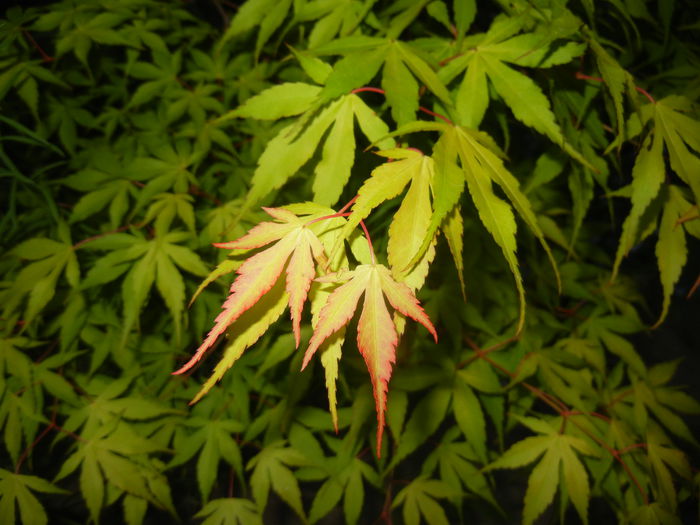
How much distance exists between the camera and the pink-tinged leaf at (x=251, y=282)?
1.36ft

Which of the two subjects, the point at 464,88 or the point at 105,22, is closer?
the point at 464,88

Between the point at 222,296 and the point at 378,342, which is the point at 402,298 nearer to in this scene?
the point at 378,342

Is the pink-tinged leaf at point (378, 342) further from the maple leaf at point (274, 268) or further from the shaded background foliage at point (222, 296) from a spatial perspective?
the shaded background foliage at point (222, 296)

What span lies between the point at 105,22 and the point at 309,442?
3.79 ft

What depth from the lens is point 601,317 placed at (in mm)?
1188

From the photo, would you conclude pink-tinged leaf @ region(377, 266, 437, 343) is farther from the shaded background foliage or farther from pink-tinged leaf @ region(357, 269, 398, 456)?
the shaded background foliage

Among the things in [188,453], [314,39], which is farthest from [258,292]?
[188,453]

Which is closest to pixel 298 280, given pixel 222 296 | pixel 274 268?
pixel 274 268

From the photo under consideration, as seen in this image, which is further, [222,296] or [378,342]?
[222,296]

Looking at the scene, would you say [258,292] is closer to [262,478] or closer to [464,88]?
[464,88]

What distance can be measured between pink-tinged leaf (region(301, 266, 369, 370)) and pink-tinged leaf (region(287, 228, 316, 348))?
0.02 m

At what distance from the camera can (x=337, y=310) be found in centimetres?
44

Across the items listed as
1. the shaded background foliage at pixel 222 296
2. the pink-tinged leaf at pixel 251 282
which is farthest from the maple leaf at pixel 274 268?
the shaded background foliage at pixel 222 296

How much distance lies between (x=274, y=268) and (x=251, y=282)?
1.2 inches
